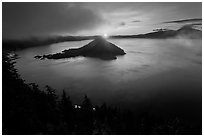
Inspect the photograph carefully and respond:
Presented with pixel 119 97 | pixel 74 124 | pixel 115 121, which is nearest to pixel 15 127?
pixel 74 124

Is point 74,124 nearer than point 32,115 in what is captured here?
No

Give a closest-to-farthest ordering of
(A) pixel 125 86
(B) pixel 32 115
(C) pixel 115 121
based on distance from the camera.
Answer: (B) pixel 32 115
(C) pixel 115 121
(A) pixel 125 86

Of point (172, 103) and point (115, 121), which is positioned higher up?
point (115, 121)

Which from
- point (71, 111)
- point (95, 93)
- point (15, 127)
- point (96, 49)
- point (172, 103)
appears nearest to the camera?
point (15, 127)

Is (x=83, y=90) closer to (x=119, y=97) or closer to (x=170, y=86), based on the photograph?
(x=119, y=97)

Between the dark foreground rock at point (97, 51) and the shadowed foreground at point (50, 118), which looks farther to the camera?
the dark foreground rock at point (97, 51)

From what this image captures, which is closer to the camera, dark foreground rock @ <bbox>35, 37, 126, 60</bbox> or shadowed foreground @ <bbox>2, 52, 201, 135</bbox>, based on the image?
shadowed foreground @ <bbox>2, 52, 201, 135</bbox>

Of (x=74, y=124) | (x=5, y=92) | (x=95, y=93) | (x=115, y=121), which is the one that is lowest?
(x=95, y=93)

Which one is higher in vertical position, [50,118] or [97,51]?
[50,118]
